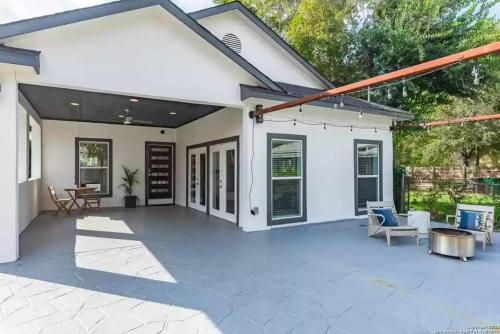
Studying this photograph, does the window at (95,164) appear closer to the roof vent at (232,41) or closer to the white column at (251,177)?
the roof vent at (232,41)

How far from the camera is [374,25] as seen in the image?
42.2 feet

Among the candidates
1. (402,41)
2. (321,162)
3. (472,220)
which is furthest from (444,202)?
(402,41)

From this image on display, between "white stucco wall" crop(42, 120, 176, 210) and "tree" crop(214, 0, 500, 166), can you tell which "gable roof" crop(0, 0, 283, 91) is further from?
"tree" crop(214, 0, 500, 166)

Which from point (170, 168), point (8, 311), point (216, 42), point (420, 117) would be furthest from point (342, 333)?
point (420, 117)

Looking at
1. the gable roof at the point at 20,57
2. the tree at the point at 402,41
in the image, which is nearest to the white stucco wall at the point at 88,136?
the gable roof at the point at 20,57

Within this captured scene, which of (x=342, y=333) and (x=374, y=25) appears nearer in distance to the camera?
(x=342, y=333)

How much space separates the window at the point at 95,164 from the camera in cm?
1125

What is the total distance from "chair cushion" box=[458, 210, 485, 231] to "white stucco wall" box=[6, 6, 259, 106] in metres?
5.47

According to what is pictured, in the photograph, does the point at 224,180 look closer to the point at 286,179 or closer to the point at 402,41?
the point at 286,179

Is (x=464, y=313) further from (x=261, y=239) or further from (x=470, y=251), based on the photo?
(x=261, y=239)

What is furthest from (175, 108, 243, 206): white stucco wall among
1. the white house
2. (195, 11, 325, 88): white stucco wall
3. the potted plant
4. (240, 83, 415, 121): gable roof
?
(195, 11, 325, 88): white stucco wall

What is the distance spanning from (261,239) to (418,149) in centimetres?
2003

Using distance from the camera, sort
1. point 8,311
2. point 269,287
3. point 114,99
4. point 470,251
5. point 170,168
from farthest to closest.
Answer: point 170,168, point 114,99, point 470,251, point 269,287, point 8,311

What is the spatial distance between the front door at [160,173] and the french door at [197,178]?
5.10 ft
